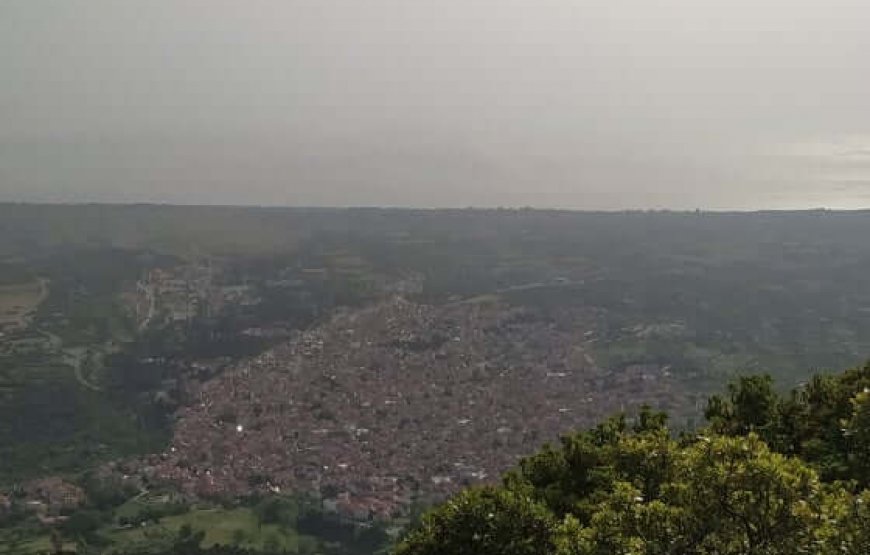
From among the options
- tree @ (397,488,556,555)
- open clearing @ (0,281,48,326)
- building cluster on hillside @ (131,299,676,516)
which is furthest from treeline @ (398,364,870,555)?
open clearing @ (0,281,48,326)

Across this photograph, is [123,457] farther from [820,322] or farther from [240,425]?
[820,322]

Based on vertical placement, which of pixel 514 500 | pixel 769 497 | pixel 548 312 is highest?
pixel 769 497

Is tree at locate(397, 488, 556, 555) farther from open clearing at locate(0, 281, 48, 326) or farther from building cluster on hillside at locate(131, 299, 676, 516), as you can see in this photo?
open clearing at locate(0, 281, 48, 326)

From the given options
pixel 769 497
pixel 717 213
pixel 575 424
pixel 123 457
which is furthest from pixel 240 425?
pixel 717 213

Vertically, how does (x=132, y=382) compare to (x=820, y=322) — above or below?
below

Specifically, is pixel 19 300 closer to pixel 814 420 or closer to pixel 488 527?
pixel 488 527

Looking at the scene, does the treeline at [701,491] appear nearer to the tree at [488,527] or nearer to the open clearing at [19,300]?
the tree at [488,527]

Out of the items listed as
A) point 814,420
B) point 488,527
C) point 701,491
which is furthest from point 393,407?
point 701,491
